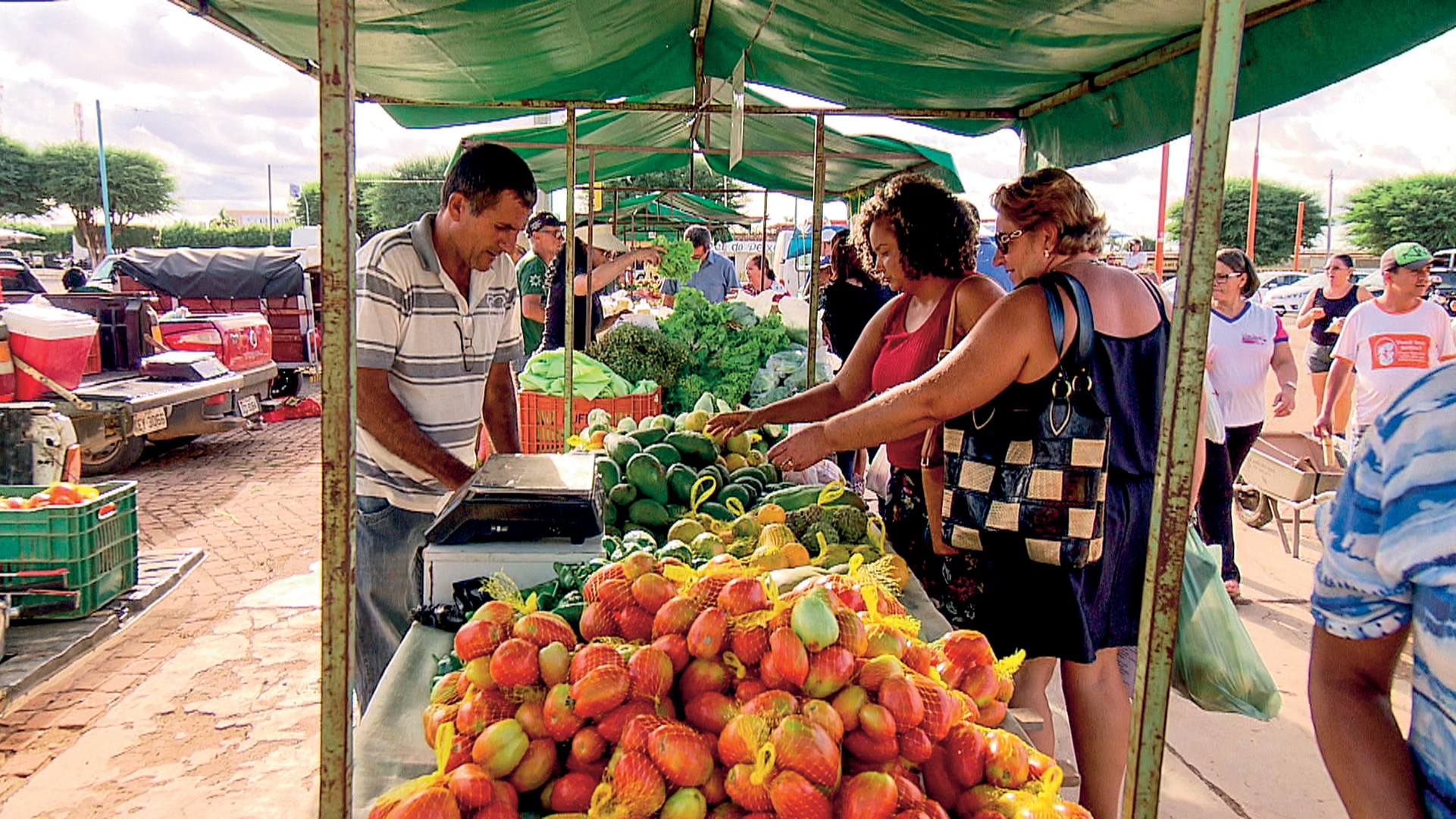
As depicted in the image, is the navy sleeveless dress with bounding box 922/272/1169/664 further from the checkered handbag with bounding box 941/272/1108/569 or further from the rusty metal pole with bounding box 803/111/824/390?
the rusty metal pole with bounding box 803/111/824/390

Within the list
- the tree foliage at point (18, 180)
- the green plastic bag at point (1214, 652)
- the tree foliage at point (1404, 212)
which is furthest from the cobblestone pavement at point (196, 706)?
the tree foliage at point (1404, 212)

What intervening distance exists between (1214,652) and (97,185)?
62311 mm

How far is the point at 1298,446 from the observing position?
6.39 m

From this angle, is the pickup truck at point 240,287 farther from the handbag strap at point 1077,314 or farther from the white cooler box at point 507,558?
the handbag strap at point 1077,314

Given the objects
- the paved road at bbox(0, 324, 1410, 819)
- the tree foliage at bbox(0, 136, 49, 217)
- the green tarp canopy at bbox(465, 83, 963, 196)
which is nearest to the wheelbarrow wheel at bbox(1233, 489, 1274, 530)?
the paved road at bbox(0, 324, 1410, 819)

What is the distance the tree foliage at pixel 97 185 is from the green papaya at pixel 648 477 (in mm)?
52762

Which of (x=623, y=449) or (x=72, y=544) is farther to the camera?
(x=72, y=544)

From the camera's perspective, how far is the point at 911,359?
3.12 m

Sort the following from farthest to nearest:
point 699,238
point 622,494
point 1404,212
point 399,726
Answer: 1. point 1404,212
2. point 699,238
3. point 622,494
4. point 399,726

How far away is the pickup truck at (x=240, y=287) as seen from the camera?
10.8 meters

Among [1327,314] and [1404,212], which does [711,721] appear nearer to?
[1327,314]

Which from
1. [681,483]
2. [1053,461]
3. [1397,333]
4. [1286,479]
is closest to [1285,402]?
[1286,479]

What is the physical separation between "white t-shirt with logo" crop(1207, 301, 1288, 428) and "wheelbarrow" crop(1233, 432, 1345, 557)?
0.83 meters

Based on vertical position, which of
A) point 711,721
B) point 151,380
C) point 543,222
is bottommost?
point 711,721
